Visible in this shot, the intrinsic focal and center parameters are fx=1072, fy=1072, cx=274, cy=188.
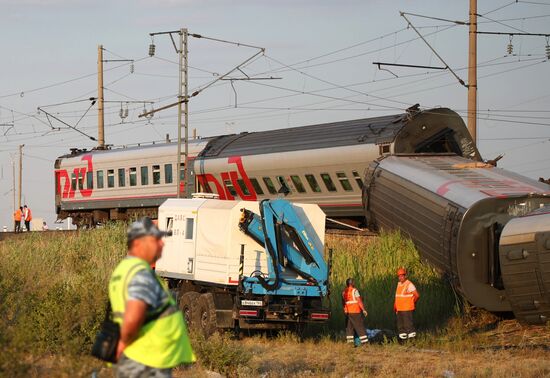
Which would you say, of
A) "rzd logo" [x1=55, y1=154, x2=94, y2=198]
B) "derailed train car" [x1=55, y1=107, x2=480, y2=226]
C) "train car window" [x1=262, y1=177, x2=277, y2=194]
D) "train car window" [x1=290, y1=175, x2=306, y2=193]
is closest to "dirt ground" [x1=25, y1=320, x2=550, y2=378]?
"derailed train car" [x1=55, y1=107, x2=480, y2=226]

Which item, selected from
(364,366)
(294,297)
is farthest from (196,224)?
(364,366)

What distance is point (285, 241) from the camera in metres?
20.7

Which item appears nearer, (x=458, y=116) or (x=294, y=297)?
(x=294, y=297)

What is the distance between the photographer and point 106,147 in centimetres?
4784

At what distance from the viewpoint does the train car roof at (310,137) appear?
30.9m

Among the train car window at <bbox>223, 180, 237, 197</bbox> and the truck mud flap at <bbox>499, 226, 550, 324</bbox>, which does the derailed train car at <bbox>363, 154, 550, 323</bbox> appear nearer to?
the truck mud flap at <bbox>499, 226, 550, 324</bbox>

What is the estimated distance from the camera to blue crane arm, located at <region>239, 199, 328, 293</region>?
20.4 m

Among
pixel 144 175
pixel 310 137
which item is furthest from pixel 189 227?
pixel 144 175

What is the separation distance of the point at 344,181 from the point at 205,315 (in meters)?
11.2

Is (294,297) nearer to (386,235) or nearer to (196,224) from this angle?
(196,224)

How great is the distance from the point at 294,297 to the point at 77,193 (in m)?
28.0

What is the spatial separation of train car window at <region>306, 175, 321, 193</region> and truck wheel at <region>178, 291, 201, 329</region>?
36.4 ft

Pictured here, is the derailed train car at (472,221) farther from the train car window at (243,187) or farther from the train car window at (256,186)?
the train car window at (243,187)

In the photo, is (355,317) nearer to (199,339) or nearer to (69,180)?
(199,339)
